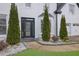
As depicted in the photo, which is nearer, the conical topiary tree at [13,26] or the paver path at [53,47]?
the paver path at [53,47]

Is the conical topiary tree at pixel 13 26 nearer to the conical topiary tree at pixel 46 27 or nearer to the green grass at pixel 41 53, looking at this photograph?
the green grass at pixel 41 53

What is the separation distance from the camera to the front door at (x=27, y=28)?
7.11 m

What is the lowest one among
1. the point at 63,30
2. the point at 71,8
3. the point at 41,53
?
the point at 41,53

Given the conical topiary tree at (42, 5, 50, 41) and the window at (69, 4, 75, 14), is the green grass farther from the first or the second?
the window at (69, 4, 75, 14)

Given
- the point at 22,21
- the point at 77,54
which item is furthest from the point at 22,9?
the point at 77,54

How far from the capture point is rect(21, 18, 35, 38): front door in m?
7.11

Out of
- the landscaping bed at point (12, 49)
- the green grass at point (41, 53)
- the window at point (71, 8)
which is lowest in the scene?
the green grass at point (41, 53)

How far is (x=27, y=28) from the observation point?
7328 mm

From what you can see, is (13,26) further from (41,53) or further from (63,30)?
(63,30)

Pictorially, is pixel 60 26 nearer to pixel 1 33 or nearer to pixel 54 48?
pixel 54 48

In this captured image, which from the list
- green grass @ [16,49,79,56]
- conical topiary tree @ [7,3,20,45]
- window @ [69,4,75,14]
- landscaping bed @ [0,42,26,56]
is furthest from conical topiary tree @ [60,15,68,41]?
conical topiary tree @ [7,3,20,45]

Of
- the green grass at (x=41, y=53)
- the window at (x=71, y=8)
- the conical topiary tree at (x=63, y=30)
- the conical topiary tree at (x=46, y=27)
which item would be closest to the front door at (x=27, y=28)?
the conical topiary tree at (x=46, y=27)

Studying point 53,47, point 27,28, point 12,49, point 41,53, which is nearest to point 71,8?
point 53,47

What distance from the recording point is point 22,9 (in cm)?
727
